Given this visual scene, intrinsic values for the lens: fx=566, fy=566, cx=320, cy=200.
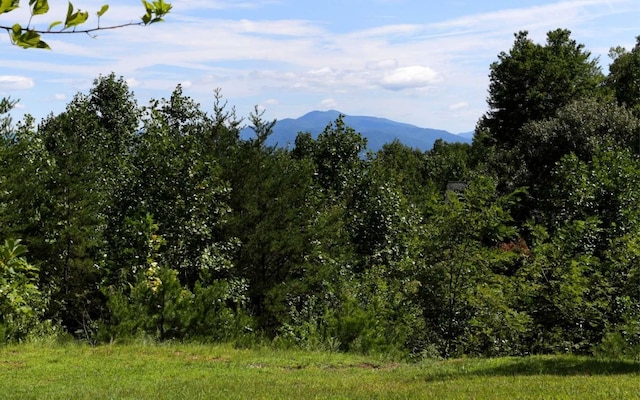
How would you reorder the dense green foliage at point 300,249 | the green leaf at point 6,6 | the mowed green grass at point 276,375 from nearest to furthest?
the green leaf at point 6,6, the mowed green grass at point 276,375, the dense green foliage at point 300,249

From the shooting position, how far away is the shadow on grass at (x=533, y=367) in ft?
32.4

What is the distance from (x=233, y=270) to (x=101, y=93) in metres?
22.3

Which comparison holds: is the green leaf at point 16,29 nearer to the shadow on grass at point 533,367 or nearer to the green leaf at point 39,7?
the green leaf at point 39,7

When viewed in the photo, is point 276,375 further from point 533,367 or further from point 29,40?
point 29,40

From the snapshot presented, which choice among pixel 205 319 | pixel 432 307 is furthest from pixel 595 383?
pixel 205 319

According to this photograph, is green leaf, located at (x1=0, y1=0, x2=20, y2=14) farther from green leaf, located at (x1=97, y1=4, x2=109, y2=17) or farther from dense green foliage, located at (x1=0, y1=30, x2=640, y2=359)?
dense green foliage, located at (x1=0, y1=30, x2=640, y2=359)

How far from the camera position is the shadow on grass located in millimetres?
9867

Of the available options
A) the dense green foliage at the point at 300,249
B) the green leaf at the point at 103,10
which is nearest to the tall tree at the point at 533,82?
the dense green foliage at the point at 300,249

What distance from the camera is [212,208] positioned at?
1533 centimetres

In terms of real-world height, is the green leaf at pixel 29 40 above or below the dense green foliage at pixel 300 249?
above

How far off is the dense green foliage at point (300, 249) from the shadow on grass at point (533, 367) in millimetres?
2055

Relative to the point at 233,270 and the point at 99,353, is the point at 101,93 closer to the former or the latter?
the point at 233,270

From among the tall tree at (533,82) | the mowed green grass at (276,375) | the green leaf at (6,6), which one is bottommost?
the mowed green grass at (276,375)

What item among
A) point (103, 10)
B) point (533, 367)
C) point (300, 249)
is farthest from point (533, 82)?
point (103, 10)
